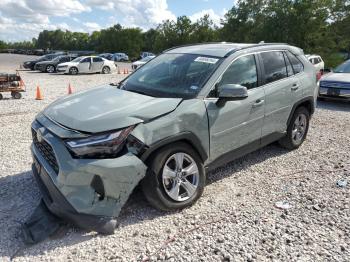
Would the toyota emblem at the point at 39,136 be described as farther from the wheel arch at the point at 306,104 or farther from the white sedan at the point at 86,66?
the white sedan at the point at 86,66

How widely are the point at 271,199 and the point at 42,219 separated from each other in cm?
257

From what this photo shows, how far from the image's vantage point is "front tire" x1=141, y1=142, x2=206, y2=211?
134 inches

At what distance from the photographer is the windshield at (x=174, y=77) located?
3.94m

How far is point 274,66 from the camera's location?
16.1 ft

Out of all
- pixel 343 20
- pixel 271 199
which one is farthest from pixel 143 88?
pixel 343 20

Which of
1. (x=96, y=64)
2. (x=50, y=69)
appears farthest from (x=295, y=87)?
(x=50, y=69)

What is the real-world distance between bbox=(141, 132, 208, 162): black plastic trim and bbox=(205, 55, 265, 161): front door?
0.58 feet

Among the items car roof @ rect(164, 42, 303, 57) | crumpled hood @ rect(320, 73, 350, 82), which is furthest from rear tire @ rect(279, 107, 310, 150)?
crumpled hood @ rect(320, 73, 350, 82)

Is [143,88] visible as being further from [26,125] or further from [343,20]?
[343,20]

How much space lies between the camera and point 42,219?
340 centimetres

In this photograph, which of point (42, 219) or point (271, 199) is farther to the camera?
point (271, 199)

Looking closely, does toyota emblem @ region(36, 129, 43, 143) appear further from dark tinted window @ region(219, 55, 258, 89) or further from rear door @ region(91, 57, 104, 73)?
rear door @ region(91, 57, 104, 73)

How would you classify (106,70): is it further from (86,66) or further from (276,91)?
(276,91)

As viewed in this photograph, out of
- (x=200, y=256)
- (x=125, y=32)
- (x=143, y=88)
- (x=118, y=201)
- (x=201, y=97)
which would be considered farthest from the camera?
(x=125, y=32)
